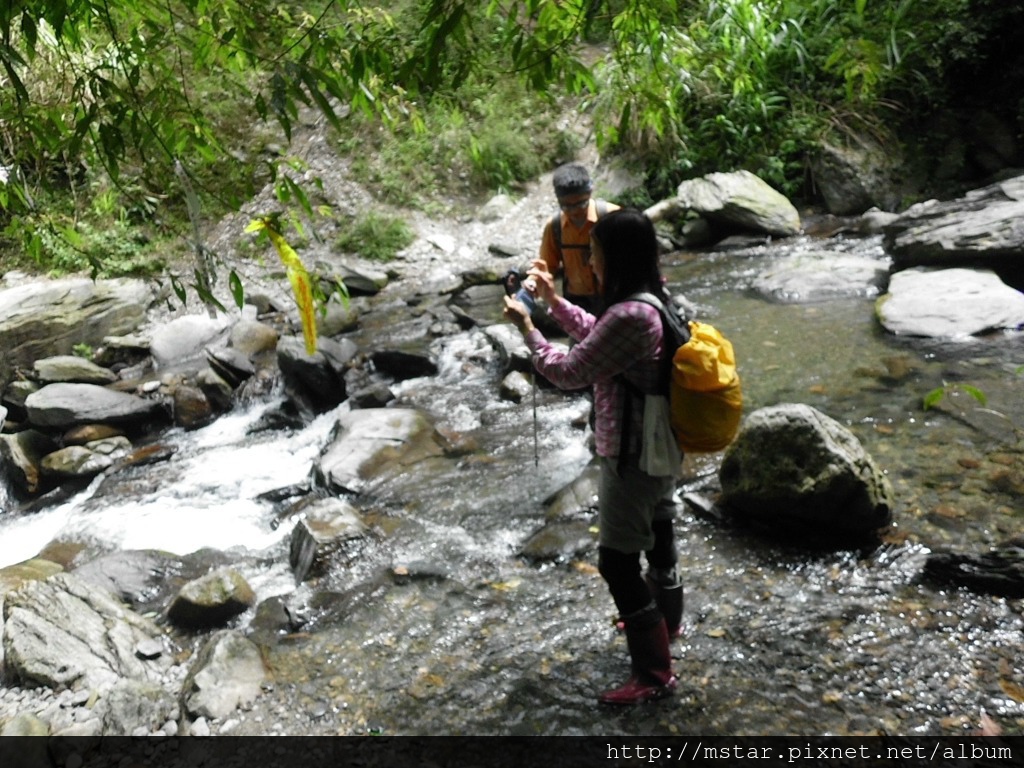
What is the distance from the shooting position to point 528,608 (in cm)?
370

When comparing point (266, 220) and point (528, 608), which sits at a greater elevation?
point (266, 220)

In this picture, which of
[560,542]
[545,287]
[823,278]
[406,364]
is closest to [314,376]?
[406,364]

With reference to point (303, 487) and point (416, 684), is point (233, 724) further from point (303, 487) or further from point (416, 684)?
point (303, 487)

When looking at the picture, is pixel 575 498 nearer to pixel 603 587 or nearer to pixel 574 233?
pixel 603 587

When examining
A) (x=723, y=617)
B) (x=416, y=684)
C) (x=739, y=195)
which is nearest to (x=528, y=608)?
(x=416, y=684)

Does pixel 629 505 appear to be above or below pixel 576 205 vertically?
below

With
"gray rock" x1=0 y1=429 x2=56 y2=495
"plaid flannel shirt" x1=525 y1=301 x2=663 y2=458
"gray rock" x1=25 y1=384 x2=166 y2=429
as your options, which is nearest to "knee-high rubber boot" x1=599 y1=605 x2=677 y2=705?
"plaid flannel shirt" x1=525 y1=301 x2=663 y2=458

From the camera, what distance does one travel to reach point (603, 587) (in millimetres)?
3725

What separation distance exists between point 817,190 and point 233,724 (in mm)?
12314

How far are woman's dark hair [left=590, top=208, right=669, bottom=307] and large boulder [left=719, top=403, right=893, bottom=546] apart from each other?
5.78 feet

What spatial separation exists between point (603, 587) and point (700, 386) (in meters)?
1.75

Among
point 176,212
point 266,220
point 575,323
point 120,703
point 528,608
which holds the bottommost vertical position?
point 528,608

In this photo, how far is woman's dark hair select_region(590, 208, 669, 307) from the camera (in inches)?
96.6

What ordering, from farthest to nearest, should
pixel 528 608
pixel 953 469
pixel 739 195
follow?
pixel 739 195 < pixel 953 469 < pixel 528 608
